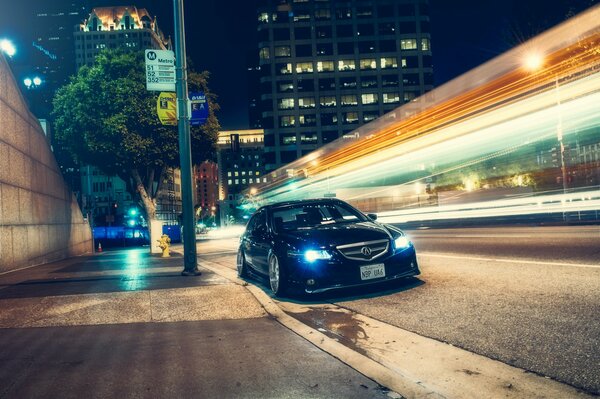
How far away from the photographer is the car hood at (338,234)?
709 centimetres

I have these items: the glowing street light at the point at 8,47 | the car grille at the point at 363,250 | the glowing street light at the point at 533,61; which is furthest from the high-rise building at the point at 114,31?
the car grille at the point at 363,250

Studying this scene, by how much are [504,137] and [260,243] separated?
1624 centimetres

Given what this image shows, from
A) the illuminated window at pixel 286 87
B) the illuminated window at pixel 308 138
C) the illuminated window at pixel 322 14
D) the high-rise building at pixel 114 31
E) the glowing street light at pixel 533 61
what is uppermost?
the high-rise building at pixel 114 31

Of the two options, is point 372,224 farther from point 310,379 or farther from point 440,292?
point 310,379

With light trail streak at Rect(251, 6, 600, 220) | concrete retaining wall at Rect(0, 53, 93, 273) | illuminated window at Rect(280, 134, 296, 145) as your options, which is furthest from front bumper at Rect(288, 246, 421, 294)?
illuminated window at Rect(280, 134, 296, 145)

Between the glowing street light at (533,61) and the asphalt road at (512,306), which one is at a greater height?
the glowing street light at (533,61)

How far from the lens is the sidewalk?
3.76 meters

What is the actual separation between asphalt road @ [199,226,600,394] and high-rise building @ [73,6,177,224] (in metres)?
123

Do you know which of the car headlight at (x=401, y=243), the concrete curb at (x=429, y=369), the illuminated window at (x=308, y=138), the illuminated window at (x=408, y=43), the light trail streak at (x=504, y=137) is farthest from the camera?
the illuminated window at (x=408, y=43)

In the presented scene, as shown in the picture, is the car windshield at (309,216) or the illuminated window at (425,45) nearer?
the car windshield at (309,216)

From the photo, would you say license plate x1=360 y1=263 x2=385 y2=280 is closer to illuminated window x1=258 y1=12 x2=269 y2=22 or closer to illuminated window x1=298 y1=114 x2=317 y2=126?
illuminated window x1=298 y1=114 x2=317 y2=126

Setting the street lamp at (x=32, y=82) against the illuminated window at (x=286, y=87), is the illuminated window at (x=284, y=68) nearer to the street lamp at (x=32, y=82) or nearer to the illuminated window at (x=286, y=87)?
the illuminated window at (x=286, y=87)

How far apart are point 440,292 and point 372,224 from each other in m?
1.57

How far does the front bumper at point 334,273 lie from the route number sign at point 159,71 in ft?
20.1
